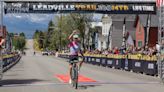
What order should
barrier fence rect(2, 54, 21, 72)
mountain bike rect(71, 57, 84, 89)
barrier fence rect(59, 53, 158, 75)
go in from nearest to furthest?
1. mountain bike rect(71, 57, 84, 89)
2. barrier fence rect(59, 53, 158, 75)
3. barrier fence rect(2, 54, 21, 72)

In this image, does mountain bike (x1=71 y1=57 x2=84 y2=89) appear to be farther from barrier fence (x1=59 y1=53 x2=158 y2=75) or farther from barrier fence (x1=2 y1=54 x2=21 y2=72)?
barrier fence (x1=2 y1=54 x2=21 y2=72)

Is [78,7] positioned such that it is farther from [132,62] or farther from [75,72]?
[75,72]

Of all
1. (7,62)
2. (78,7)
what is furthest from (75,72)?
(7,62)

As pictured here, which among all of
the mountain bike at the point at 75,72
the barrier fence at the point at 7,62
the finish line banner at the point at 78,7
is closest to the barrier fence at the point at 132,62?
the finish line banner at the point at 78,7

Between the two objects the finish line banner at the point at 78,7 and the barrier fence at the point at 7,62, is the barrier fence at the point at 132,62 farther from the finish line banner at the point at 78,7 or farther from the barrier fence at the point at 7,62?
the barrier fence at the point at 7,62

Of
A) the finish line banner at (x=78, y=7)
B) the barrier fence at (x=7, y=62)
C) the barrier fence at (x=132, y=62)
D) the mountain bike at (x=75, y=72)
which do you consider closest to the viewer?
the mountain bike at (x=75, y=72)

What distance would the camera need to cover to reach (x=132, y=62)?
109 ft

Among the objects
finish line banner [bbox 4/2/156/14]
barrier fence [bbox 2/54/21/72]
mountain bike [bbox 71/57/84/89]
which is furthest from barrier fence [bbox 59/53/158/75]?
mountain bike [bbox 71/57/84/89]

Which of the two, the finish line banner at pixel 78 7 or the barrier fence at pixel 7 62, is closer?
the finish line banner at pixel 78 7

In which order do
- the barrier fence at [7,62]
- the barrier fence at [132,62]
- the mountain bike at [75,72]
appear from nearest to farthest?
the mountain bike at [75,72]
the barrier fence at [132,62]
the barrier fence at [7,62]

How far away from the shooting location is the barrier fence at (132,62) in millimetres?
28250

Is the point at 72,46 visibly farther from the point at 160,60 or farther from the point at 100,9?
the point at 100,9

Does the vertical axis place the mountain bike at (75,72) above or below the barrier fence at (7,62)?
above

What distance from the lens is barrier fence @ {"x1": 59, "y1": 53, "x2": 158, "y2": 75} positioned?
28.2 metres
